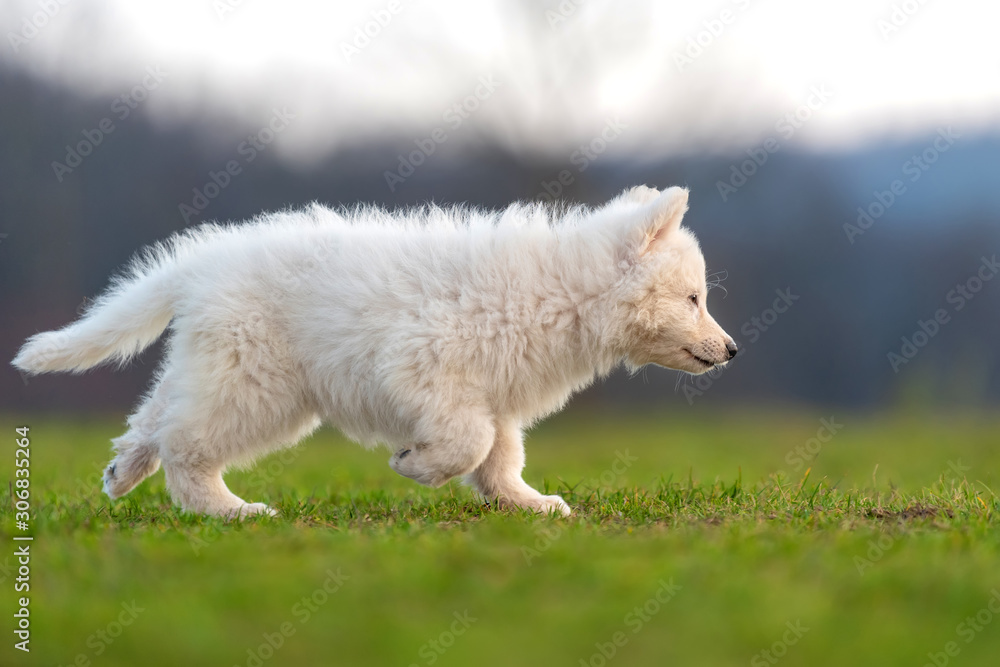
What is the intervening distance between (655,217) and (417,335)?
113 centimetres

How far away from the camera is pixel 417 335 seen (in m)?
3.99

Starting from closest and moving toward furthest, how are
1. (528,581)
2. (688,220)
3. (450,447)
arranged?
1. (528,581)
2. (450,447)
3. (688,220)

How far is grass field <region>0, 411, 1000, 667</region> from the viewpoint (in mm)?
2191

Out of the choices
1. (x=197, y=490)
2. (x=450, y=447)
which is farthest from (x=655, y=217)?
(x=197, y=490)

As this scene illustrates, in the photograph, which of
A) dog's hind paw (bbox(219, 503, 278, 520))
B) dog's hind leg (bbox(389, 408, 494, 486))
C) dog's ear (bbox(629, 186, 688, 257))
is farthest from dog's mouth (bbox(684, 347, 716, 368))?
dog's hind paw (bbox(219, 503, 278, 520))

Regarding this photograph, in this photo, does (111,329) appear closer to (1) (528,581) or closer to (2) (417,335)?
(2) (417,335)

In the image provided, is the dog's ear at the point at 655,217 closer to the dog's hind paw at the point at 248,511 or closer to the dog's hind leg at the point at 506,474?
the dog's hind leg at the point at 506,474

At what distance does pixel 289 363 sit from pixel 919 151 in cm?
813

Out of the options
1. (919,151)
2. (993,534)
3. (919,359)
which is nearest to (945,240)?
(919,359)

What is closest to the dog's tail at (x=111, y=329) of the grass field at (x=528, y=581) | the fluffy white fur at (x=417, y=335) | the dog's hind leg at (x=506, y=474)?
the fluffy white fur at (x=417, y=335)

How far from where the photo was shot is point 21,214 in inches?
437

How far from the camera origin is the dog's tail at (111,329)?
4457 mm

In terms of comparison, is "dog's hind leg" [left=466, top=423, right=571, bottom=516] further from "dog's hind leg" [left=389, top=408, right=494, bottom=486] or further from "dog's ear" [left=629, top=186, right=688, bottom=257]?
"dog's ear" [left=629, top=186, right=688, bottom=257]

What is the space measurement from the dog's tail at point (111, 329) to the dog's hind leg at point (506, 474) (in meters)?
1.63
